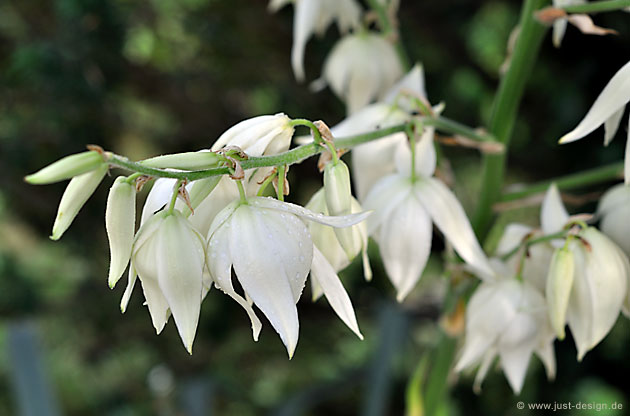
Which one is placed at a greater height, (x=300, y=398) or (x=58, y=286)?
(x=58, y=286)

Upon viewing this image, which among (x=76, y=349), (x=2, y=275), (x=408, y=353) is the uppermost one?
(x=2, y=275)

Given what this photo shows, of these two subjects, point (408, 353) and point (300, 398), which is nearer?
point (300, 398)

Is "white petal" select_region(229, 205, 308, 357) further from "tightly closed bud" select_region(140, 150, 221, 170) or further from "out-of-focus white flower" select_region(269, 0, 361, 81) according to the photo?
"out-of-focus white flower" select_region(269, 0, 361, 81)

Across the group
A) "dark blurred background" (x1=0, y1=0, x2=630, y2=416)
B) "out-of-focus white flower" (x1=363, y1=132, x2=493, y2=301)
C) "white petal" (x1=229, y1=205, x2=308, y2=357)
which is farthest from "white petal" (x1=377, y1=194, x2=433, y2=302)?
"dark blurred background" (x1=0, y1=0, x2=630, y2=416)

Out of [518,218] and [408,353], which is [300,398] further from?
[518,218]

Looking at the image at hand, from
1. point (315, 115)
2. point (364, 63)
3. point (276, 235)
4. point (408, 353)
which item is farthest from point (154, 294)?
point (408, 353)

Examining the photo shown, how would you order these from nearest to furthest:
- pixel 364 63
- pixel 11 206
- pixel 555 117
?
pixel 364 63 < pixel 555 117 < pixel 11 206

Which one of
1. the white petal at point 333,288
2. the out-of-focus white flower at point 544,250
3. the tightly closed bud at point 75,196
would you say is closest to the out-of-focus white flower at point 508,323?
the out-of-focus white flower at point 544,250
